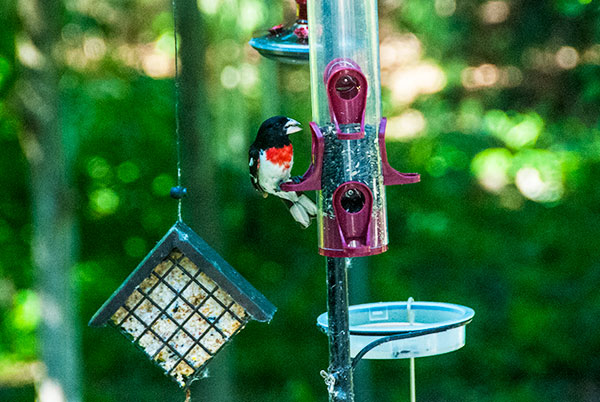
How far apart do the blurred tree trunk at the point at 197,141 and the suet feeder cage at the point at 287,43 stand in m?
1.71

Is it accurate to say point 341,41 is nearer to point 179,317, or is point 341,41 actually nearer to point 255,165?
point 255,165

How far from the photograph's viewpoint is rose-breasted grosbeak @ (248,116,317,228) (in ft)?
7.78

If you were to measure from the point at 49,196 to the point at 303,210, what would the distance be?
232 cm

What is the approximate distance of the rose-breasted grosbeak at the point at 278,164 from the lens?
93.4 inches

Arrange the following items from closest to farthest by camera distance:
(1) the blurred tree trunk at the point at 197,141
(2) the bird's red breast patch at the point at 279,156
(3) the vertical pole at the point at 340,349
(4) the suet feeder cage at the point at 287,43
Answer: (3) the vertical pole at the point at 340,349
(2) the bird's red breast patch at the point at 279,156
(4) the suet feeder cage at the point at 287,43
(1) the blurred tree trunk at the point at 197,141

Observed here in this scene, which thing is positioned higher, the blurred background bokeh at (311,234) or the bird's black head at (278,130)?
the bird's black head at (278,130)

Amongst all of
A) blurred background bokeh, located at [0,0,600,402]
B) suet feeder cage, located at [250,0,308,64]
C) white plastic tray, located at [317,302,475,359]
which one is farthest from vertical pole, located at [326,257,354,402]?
blurred background bokeh, located at [0,0,600,402]

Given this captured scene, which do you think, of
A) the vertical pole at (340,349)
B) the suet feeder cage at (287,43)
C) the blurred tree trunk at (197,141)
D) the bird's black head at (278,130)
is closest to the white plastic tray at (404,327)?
the vertical pole at (340,349)

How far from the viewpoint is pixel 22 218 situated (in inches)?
278

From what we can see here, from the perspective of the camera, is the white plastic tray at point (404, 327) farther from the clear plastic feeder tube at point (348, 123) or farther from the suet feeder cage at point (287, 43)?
the suet feeder cage at point (287, 43)

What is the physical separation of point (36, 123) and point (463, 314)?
9.08 feet

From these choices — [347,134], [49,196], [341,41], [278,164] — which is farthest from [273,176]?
[49,196]

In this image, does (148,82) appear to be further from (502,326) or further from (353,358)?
(353,358)

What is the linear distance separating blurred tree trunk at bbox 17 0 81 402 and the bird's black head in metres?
2.21
